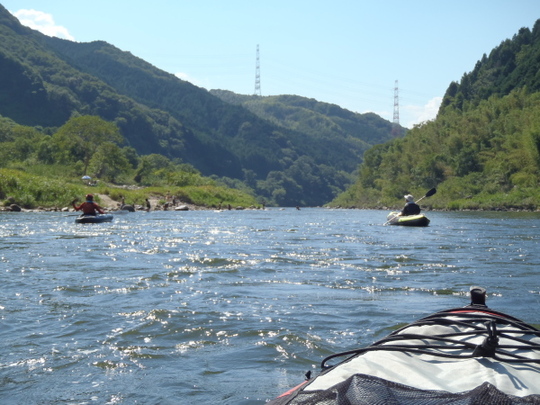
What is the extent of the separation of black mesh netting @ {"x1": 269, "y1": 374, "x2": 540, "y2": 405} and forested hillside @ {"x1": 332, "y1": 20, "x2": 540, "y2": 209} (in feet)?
171

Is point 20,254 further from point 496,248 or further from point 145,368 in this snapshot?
point 496,248

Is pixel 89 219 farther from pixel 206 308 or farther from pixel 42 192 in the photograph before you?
pixel 42 192

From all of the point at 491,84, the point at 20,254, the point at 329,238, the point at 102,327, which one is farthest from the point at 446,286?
the point at 491,84

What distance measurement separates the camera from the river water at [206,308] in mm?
4977

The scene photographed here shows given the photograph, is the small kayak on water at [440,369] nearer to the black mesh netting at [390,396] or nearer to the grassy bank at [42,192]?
the black mesh netting at [390,396]

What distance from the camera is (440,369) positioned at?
2773mm

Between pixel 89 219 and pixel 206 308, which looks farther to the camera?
pixel 89 219

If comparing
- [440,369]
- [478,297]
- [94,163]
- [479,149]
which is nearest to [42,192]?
[94,163]

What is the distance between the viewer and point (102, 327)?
6.70m

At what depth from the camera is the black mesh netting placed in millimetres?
2279

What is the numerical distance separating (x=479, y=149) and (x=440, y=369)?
268 ft

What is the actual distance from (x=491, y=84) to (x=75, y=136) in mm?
74733

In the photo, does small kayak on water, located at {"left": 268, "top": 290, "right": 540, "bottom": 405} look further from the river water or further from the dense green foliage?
the dense green foliage

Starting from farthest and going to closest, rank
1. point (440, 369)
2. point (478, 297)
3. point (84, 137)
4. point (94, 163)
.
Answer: point (84, 137), point (94, 163), point (478, 297), point (440, 369)
